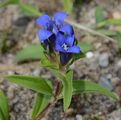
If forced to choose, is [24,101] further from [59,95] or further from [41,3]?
[41,3]

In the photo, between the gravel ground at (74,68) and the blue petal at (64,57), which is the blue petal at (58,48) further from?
the gravel ground at (74,68)

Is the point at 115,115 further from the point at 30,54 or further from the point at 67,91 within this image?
the point at 30,54

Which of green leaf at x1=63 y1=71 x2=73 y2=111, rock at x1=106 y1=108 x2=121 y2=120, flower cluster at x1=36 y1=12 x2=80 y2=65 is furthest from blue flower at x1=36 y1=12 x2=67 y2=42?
rock at x1=106 y1=108 x2=121 y2=120

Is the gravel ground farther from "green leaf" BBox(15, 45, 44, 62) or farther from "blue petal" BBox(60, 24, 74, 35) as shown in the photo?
"blue petal" BBox(60, 24, 74, 35)

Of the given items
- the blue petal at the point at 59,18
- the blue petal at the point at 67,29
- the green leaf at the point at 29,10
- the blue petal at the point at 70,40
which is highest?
the blue petal at the point at 59,18

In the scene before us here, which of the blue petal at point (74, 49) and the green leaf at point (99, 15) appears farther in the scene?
the green leaf at point (99, 15)

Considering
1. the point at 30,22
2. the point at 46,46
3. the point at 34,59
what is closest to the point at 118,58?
the point at 34,59

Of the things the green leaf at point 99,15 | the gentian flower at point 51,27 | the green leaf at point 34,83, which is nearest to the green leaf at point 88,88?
the green leaf at point 34,83
